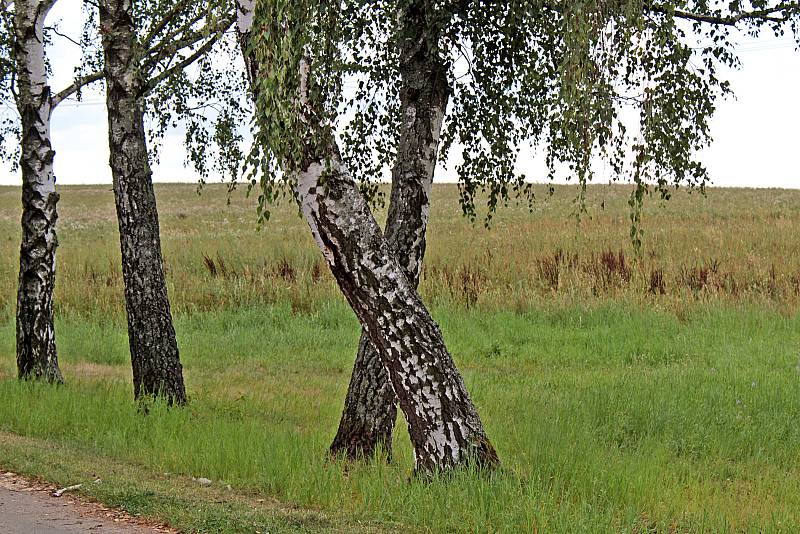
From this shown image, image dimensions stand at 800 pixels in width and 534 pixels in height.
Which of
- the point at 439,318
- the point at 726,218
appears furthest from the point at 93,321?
the point at 726,218

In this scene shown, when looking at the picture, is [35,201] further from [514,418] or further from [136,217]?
[514,418]

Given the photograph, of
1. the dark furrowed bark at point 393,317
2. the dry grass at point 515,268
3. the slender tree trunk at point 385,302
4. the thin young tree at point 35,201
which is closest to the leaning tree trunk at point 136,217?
the thin young tree at point 35,201

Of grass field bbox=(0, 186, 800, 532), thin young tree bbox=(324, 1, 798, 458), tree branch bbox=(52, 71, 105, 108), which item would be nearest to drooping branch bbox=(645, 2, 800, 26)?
thin young tree bbox=(324, 1, 798, 458)

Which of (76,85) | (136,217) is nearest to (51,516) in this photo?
(136,217)

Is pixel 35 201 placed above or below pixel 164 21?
below

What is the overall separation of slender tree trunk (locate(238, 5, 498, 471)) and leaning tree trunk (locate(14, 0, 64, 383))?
22.6 ft

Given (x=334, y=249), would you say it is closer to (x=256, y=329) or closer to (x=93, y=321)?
(x=256, y=329)

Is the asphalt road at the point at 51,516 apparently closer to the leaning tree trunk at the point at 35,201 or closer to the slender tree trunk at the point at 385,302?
the slender tree trunk at the point at 385,302

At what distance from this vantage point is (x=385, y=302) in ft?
23.1

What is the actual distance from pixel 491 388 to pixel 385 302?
6.24m

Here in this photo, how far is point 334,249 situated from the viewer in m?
7.02

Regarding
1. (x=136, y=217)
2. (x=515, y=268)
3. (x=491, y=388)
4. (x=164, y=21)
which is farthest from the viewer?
(x=515, y=268)

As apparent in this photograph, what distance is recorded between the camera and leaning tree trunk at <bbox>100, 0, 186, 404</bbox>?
1099 cm

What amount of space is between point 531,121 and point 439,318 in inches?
336
